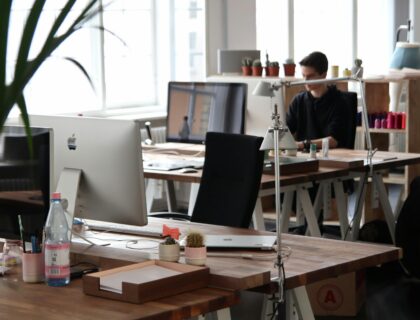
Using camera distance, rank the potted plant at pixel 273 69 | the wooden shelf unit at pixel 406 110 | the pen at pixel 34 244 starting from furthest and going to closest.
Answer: the potted plant at pixel 273 69, the wooden shelf unit at pixel 406 110, the pen at pixel 34 244

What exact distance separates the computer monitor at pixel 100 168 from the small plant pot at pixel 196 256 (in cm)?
30

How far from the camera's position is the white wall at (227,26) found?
318 inches

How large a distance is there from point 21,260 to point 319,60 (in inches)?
141

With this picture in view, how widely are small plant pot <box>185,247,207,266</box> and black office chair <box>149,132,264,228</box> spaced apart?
3.64ft

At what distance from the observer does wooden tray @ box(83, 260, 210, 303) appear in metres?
2.34

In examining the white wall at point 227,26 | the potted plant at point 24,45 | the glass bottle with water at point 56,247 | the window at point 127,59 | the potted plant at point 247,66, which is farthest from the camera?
the white wall at point 227,26

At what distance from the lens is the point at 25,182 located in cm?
274

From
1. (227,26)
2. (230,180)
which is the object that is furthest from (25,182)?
(227,26)

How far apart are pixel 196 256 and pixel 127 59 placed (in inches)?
212

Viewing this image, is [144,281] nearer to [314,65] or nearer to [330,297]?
[330,297]

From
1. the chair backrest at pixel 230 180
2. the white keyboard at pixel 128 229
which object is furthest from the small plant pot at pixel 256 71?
the white keyboard at pixel 128 229

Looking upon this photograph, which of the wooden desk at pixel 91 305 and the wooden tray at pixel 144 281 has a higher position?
the wooden tray at pixel 144 281

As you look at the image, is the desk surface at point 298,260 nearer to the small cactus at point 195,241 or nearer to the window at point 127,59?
the small cactus at point 195,241

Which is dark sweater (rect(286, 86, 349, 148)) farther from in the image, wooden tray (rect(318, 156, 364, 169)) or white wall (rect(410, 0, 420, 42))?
white wall (rect(410, 0, 420, 42))
